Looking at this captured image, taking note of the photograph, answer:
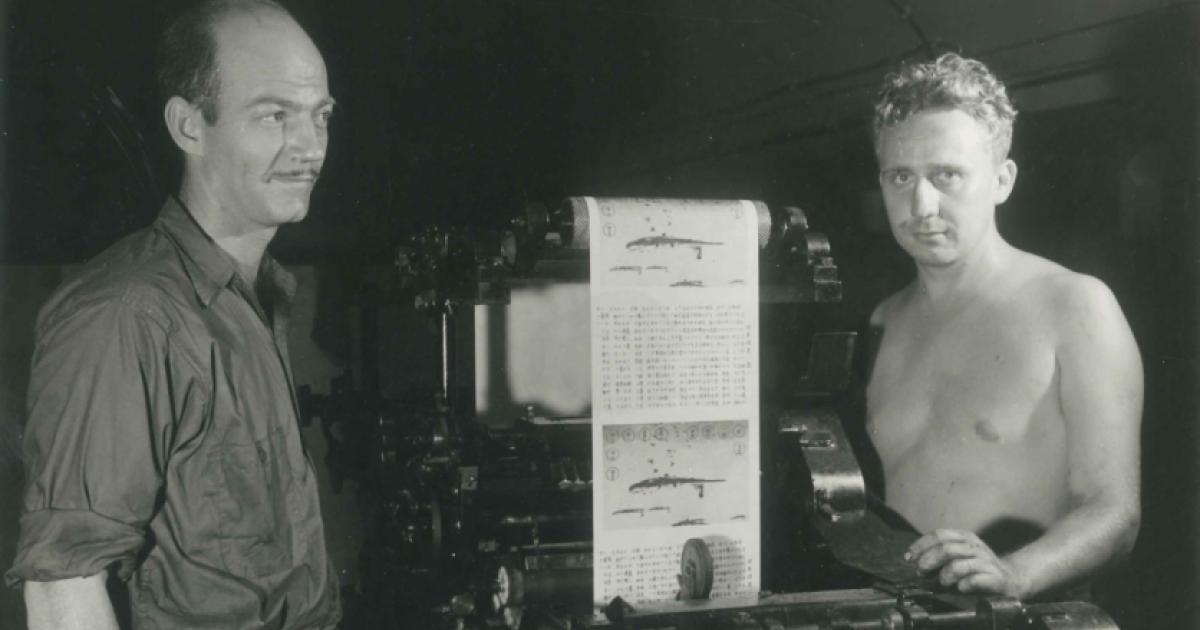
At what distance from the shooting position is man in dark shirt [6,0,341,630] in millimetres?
1219

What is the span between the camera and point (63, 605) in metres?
1.20

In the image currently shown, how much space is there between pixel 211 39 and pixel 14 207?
84 cm

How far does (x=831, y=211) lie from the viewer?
2.69 meters

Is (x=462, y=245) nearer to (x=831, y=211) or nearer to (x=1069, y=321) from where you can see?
(x=1069, y=321)

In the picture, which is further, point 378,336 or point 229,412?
point 378,336

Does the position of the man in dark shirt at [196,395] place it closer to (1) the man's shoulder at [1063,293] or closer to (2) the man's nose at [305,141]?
(2) the man's nose at [305,141]

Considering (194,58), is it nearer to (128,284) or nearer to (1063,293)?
(128,284)

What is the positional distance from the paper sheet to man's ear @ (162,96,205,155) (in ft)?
1.93

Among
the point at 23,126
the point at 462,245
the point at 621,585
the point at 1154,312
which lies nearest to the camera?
the point at 621,585

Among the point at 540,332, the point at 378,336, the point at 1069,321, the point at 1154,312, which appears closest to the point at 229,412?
the point at 540,332

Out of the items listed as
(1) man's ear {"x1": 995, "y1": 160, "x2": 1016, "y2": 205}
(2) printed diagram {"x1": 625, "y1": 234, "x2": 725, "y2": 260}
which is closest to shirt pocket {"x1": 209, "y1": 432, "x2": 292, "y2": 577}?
(2) printed diagram {"x1": 625, "y1": 234, "x2": 725, "y2": 260}

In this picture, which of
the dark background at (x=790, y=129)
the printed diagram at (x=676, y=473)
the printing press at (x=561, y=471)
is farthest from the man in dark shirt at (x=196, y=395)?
the dark background at (x=790, y=129)

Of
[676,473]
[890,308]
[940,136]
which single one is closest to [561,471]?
[676,473]

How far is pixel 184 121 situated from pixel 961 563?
1.29 meters
